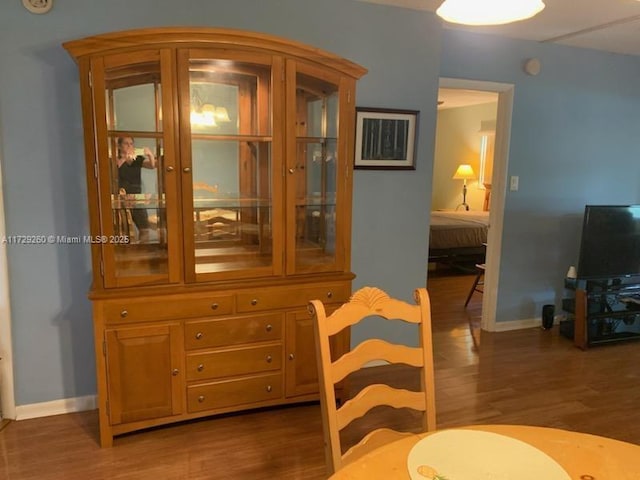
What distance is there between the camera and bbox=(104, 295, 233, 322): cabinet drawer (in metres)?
2.28

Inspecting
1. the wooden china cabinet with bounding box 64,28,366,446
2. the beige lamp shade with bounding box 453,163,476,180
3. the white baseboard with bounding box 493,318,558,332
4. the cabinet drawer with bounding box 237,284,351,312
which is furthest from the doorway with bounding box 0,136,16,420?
the beige lamp shade with bounding box 453,163,476,180

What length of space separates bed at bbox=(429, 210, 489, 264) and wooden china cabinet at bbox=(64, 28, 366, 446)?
11.6ft

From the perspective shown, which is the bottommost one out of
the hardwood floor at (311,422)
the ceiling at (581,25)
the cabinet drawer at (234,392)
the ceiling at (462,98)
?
the hardwood floor at (311,422)

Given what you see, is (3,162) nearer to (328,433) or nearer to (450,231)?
(328,433)

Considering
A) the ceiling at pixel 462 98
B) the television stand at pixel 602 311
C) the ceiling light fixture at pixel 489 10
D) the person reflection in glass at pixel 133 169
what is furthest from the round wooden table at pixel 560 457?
the ceiling at pixel 462 98

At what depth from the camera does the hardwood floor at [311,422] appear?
222 centimetres

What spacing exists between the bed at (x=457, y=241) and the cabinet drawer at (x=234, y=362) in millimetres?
3717

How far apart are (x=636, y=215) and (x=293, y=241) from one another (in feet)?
9.70

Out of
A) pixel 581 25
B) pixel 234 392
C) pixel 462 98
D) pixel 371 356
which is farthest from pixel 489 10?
pixel 462 98

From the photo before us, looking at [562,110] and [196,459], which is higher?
[562,110]

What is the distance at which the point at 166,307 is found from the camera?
7.72ft

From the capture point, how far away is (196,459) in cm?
228

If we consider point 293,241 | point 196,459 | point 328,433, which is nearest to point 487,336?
point 293,241

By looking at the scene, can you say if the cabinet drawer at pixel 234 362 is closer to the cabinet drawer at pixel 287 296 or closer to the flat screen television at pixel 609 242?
the cabinet drawer at pixel 287 296
